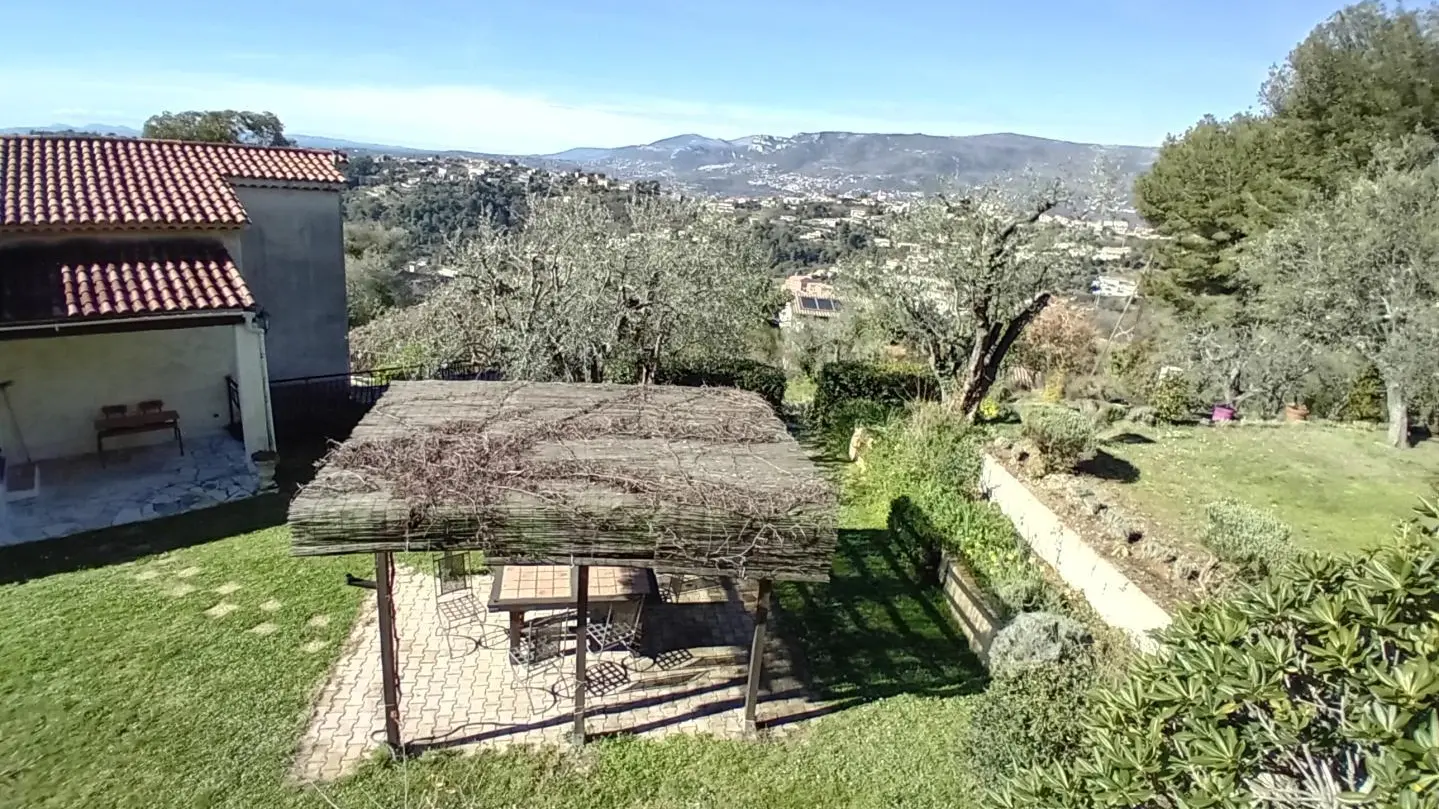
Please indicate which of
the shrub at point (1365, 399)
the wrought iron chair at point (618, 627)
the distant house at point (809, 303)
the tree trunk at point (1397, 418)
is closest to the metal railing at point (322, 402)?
the wrought iron chair at point (618, 627)

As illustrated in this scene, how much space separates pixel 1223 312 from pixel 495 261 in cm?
2613

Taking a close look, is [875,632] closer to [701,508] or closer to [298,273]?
[701,508]

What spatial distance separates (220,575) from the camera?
10758mm

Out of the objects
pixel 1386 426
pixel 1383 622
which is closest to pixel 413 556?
pixel 1383 622

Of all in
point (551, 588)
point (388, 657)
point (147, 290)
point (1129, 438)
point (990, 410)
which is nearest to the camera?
point (388, 657)

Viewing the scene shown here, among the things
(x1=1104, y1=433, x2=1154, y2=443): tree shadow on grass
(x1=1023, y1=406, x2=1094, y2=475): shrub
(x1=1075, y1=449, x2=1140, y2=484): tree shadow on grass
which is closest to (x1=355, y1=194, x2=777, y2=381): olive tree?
(x1=1023, y1=406, x2=1094, y2=475): shrub

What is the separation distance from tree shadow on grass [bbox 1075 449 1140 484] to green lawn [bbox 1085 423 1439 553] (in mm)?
31

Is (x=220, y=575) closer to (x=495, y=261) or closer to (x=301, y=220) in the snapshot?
(x=495, y=261)

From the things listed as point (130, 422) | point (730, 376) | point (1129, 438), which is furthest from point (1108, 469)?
point (130, 422)

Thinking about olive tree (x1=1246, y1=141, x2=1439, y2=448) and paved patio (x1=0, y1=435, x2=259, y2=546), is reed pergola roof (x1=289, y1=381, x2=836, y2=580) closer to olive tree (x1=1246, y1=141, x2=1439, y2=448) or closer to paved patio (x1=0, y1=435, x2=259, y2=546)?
paved patio (x1=0, y1=435, x2=259, y2=546)

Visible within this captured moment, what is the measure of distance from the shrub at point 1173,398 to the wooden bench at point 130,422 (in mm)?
22246

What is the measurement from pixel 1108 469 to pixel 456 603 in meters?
11.8

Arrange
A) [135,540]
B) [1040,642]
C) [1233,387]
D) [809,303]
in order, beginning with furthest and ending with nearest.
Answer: [809,303], [1233,387], [135,540], [1040,642]

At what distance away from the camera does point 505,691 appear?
8.54 meters
